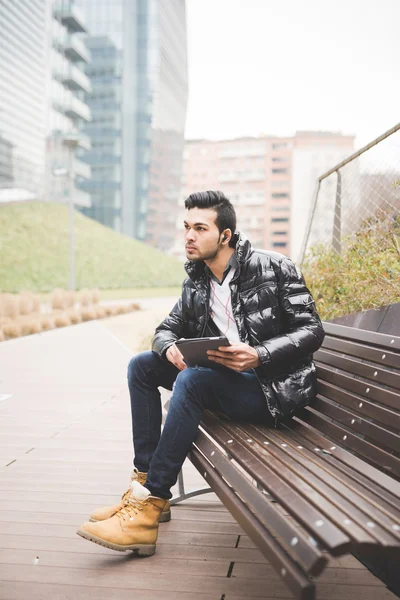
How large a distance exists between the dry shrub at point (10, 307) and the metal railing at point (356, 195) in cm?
897

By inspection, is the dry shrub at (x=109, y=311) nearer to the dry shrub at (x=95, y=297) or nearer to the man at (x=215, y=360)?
the dry shrub at (x=95, y=297)

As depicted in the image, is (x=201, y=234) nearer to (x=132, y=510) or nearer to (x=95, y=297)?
(x=132, y=510)

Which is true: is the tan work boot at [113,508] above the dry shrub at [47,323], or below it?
above

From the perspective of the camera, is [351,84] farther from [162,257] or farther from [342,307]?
[162,257]

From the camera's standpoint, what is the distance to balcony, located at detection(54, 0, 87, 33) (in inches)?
1793

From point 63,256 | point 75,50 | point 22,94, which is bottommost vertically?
point 63,256

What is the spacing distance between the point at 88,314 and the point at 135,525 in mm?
13143

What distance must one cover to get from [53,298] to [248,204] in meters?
43.2

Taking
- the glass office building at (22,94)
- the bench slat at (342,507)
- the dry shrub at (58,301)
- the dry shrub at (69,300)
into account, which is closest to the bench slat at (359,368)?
the bench slat at (342,507)

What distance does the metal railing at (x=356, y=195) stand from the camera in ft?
13.1

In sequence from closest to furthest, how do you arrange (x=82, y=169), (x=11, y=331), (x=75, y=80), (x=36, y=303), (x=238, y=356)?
(x=238, y=356)
(x=11, y=331)
(x=36, y=303)
(x=82, y=169)
(x=75, y=80)

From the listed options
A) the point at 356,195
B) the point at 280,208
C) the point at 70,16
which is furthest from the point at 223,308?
the point at 280,208

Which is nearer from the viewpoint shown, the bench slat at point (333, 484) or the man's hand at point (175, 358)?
the bench slat at point (333, 484)

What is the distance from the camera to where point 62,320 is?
43.6 feet
